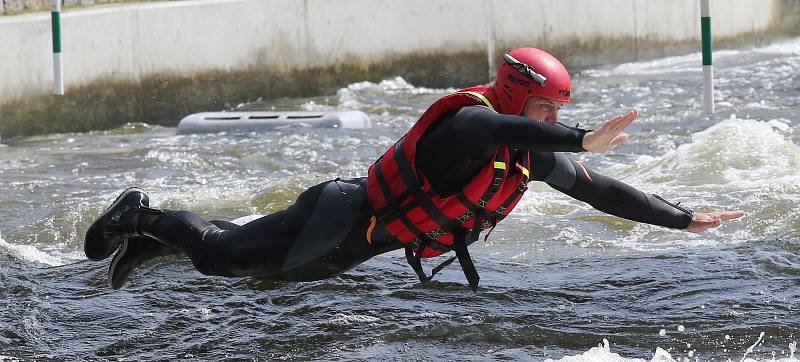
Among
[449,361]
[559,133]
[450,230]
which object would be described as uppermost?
[559,133]

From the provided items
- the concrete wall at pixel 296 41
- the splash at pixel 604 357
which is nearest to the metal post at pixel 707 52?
the splash at pixel 604 357

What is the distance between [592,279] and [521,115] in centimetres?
153

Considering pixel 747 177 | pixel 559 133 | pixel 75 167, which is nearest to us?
pixel 559 133

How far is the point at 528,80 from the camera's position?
3.96 meters

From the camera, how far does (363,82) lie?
1300 centimetres

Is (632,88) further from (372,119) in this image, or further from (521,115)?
(521,115)

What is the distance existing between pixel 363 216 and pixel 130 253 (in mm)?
1175

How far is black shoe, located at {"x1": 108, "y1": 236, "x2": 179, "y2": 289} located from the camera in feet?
16.0

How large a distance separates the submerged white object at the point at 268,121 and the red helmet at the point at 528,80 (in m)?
6.20

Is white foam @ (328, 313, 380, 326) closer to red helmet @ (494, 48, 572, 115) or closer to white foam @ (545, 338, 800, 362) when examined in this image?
white foam @ (545, 338, 800, 362)

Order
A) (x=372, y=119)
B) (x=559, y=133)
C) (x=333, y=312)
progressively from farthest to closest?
(x=372, y=119) → (x=333, y=312) → (x=559, y=133)

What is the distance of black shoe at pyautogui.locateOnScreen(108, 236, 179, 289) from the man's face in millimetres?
1666

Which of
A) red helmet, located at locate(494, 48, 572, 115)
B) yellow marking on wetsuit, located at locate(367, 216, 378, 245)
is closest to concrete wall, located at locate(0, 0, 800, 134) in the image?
yellow marking on wetsuit, located at locate(367, 216, 378, 245)

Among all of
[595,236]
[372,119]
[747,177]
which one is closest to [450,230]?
[595,236]
